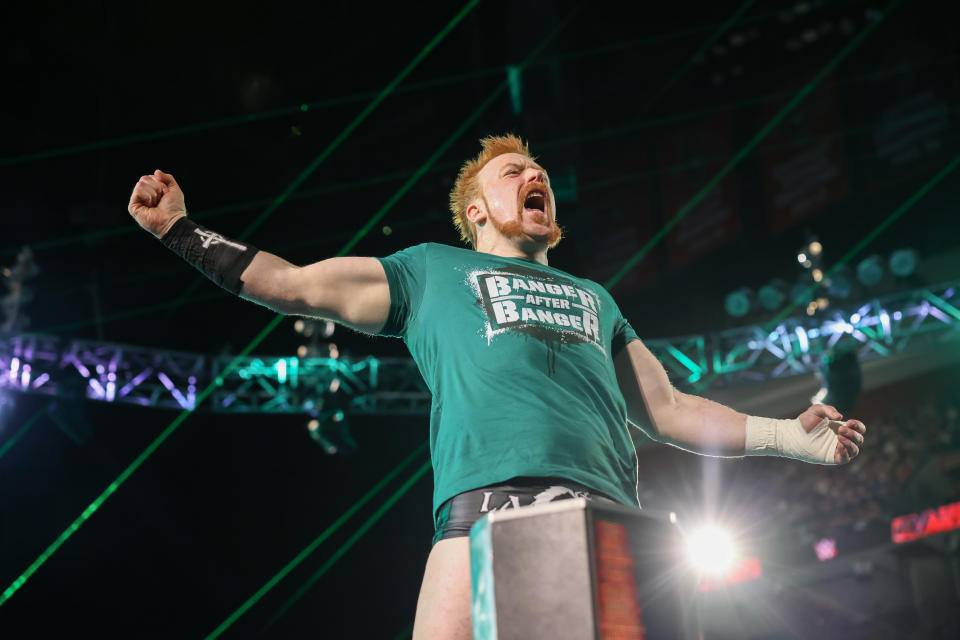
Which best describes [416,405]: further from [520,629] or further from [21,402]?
[520,629]

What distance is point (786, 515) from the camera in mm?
12625

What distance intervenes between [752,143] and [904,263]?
3.52 metres

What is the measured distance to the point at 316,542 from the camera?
35.7 ft

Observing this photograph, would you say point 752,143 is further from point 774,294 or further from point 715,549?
point 715,549

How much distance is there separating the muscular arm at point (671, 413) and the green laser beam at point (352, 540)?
9143 mm

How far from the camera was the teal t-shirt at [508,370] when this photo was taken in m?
1.78

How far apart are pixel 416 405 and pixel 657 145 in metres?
6.27

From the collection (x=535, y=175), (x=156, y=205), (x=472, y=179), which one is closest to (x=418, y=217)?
(x=472, y=179)

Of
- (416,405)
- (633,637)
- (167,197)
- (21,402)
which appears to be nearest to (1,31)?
(21,402)

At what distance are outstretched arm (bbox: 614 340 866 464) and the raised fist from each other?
1184 millimetres

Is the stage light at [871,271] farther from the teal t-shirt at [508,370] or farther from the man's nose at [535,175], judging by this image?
the teal t-shirt at [508,370]

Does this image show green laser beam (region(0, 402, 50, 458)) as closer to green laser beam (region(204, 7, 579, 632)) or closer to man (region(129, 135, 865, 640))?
green laser beam (region(204, 7, 579, 632))

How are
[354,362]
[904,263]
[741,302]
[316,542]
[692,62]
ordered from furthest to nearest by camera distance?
[692,62]
[316,542]
[741,302]
[904,263]
[354,362]

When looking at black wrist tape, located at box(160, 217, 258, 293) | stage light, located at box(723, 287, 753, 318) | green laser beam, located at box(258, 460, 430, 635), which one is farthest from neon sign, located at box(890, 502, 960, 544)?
black wrist tape, located at box(160, 217, 258, 293)
